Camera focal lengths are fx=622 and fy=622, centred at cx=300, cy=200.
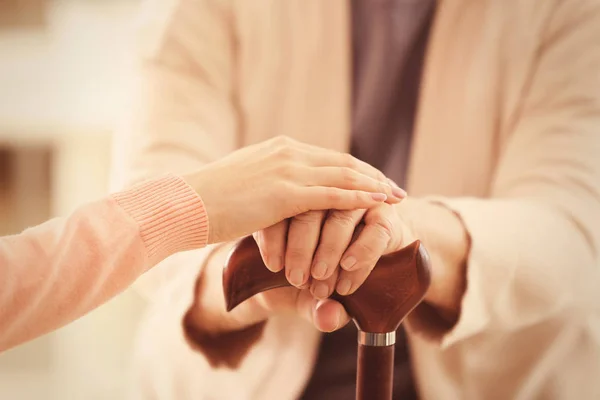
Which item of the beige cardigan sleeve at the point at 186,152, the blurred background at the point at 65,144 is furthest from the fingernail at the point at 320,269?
the blurred background at the point at 65,144

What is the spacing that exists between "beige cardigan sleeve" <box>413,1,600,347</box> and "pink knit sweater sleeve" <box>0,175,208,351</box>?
19.1 inches

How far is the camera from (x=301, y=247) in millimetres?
771

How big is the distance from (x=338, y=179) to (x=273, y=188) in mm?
84

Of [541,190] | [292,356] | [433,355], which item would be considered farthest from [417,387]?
[541,190]

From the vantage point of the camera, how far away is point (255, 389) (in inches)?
41.0

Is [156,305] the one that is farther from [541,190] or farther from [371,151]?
[541,190]

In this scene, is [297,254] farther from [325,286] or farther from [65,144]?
[65,144]

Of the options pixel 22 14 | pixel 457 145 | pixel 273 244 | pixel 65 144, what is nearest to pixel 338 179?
pixel 273 244

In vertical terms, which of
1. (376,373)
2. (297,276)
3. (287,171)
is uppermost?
(287,171)

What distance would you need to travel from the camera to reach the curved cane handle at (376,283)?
76cm

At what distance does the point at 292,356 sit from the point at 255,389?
0.08m

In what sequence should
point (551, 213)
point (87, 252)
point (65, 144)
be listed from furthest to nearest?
point (65, 144) < point (551, 213) < point (87, 252)

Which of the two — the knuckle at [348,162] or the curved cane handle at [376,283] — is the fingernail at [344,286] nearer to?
the curved cane handle at [376,283]

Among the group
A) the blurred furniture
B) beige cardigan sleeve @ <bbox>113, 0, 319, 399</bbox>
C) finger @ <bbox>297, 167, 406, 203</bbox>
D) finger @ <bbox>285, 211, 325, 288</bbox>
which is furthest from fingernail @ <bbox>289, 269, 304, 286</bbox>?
the blurred furniture
